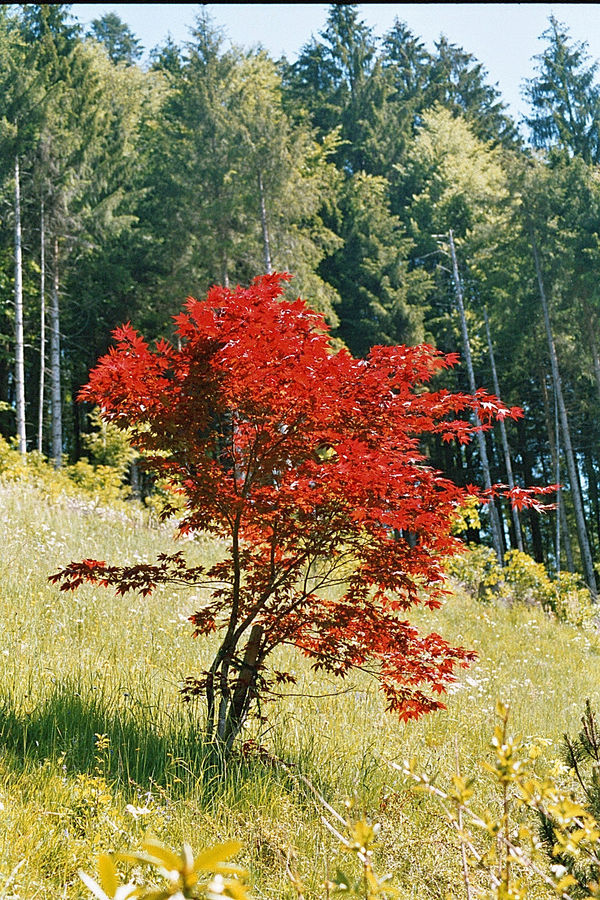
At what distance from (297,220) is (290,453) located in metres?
17.1

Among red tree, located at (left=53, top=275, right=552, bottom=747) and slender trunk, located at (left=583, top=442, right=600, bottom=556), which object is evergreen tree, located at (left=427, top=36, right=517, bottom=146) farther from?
red tree, located at (left=53, top=275, right=552, bottom=747)

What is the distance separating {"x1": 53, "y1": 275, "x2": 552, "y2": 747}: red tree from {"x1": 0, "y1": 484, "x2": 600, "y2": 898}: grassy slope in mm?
422

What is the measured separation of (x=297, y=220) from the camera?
19.6 metres

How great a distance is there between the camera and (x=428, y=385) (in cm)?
2236

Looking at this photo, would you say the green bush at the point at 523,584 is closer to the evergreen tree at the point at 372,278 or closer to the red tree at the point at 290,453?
the red tree at the point at 290,453

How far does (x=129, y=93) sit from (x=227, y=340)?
27.1 metres

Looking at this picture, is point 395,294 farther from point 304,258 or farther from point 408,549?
point 408,549

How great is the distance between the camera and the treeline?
18.2 meters

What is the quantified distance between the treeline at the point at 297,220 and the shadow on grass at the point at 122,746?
41.7 feet

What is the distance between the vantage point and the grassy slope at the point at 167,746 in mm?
2779

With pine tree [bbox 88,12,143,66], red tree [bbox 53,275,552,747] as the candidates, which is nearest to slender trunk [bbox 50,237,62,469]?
red tree [bbox 53,275,552,747]

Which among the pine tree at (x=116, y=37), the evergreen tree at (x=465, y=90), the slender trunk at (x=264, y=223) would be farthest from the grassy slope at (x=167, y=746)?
the pine tree at (x=116, y=37)

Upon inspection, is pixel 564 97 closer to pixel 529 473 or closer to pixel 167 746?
pixel 529 473

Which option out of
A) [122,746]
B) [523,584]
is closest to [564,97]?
[523,584]
